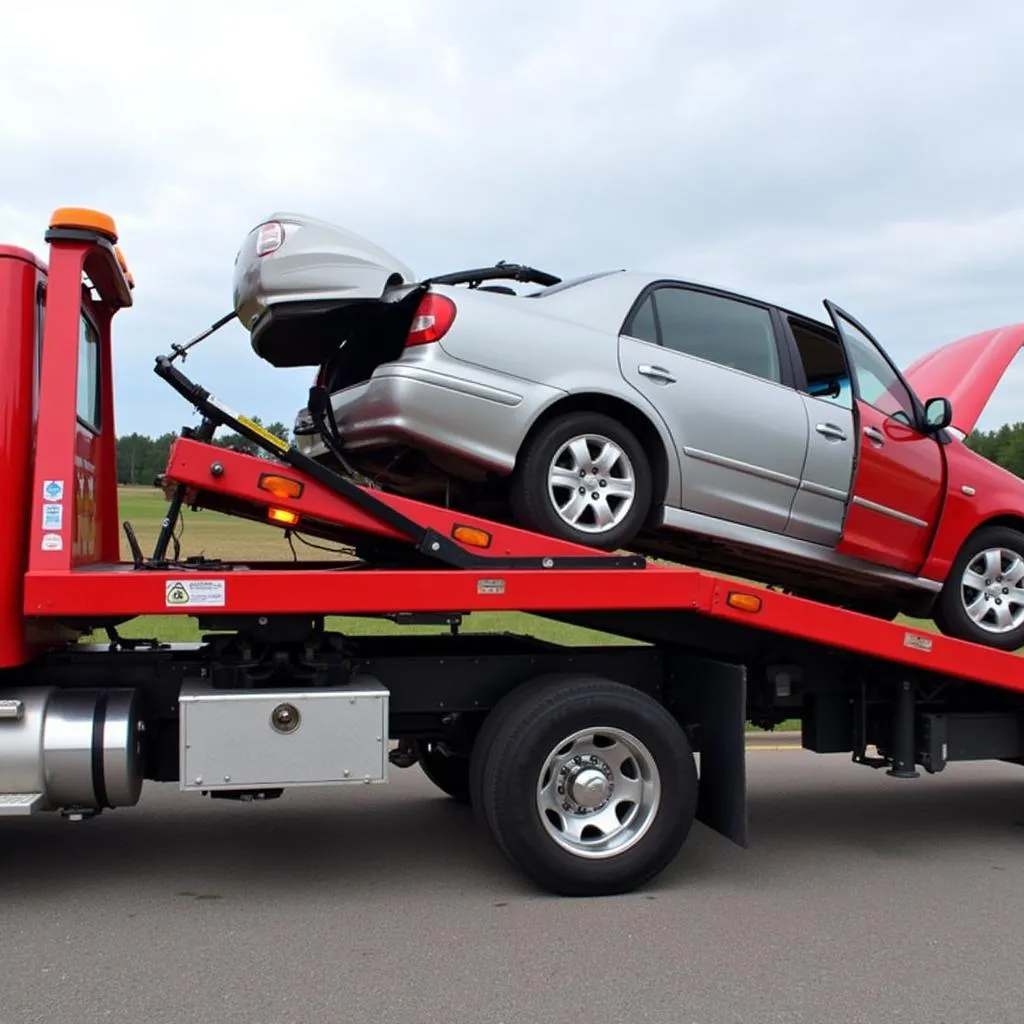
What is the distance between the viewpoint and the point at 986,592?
6.18 metres

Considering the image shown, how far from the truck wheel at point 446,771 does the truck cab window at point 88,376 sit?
2259mm

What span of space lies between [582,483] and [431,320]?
38.6 inches

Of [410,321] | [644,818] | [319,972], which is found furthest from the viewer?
[410,321]

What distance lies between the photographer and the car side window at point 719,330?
5676 mm

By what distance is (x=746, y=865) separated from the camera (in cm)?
534

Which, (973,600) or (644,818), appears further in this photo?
(973,600)

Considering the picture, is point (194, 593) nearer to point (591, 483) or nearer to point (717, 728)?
point (591, 483)

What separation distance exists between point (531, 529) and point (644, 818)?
4.31ft

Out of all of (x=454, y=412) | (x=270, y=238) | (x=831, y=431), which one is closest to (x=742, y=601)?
(x=831, y=431)

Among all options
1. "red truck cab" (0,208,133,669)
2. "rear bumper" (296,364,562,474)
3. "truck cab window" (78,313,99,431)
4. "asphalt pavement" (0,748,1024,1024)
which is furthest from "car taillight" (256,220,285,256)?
"asphalt pavement" (0,748,1024,1024)

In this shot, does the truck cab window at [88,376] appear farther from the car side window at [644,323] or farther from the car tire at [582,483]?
the car side window at [644,323]

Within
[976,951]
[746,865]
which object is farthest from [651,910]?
[976,951]

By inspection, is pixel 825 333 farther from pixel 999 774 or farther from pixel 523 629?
pixel 523 629

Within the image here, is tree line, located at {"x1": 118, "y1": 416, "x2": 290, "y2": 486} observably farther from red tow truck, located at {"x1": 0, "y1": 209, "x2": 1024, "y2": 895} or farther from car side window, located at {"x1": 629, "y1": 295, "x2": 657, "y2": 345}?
car side window, located at {"x1": 629, "y1": 295, "x2": 657, "y2": 345}
